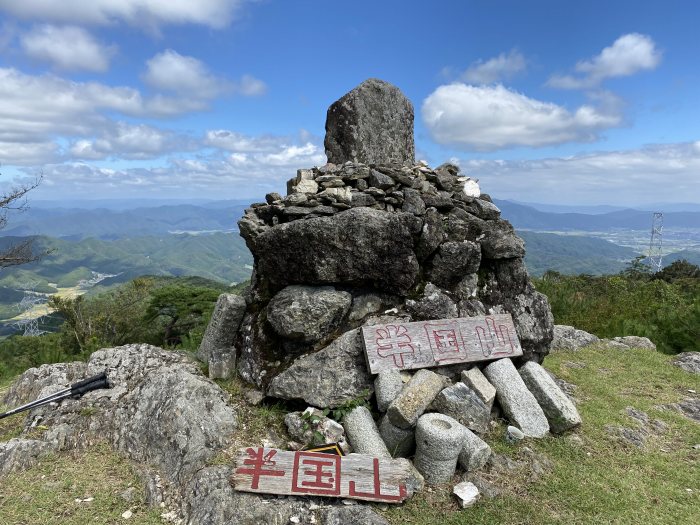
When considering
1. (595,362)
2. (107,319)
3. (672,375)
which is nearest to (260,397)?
(595,362)

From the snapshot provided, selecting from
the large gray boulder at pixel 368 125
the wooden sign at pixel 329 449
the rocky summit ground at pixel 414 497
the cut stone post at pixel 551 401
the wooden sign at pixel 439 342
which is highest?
the large gray boulder at pixel 368 125

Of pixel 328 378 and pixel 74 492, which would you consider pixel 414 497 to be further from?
pixel 74 492

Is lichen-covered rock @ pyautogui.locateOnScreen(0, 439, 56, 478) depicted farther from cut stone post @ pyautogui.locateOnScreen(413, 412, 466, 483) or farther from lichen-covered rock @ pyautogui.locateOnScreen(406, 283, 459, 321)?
lichen-covered rock @ pyautogui.locateOnScreen(406, 283, 459, 321)

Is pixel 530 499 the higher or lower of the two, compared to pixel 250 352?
lower

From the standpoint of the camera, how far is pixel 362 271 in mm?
8656

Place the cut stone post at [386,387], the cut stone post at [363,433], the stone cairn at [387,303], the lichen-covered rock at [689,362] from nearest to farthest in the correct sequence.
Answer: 1. the cut stone post at [363,433]
2. the stone cairn at [387,303]
3. the cut stone post at [386,387]
4. the lichen-covered rock at [689,362]

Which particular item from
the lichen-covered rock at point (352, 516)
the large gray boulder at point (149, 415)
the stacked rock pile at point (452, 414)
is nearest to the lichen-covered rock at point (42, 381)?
the large gray boulder at point (149, 415)

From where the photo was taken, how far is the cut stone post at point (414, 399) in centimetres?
705

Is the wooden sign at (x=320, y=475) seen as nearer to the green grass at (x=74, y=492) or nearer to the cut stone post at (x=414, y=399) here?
the cut stone post at (x=414, y=399)

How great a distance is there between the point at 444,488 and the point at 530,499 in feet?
4.08

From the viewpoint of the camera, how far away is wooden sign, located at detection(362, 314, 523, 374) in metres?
8.16

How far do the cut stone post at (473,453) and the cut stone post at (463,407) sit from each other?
20.6 inches

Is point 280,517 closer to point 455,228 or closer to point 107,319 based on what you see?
point 455,228

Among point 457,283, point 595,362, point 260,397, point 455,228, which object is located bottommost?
point 595,362
